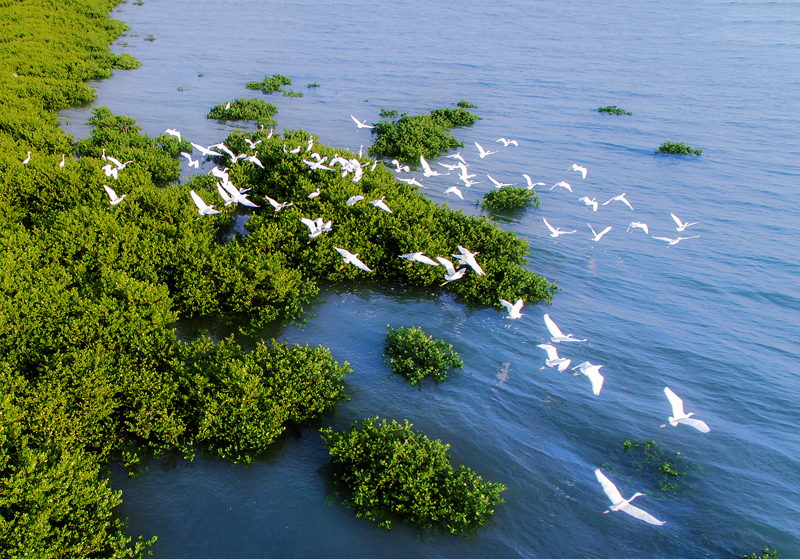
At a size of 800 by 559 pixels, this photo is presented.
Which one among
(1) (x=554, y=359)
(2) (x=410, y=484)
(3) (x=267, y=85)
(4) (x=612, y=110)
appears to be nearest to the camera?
(2) (x=410, y=484)

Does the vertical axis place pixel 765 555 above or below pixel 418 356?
below

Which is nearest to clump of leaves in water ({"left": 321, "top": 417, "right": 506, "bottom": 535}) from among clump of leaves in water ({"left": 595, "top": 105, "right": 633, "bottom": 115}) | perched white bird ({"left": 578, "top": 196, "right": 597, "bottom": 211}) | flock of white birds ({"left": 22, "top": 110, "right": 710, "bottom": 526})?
flock of white birds ({"left": 22, "top": 110, "right": 710, "bottom": 526})

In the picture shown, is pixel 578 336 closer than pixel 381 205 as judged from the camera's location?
Yes

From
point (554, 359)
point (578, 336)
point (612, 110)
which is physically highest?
point (612, 110)

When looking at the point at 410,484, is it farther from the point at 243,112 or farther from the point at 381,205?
the point at 243,112

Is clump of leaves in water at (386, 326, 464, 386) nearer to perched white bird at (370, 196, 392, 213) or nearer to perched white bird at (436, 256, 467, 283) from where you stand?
perched white bird at (436, 256, 467, 283)

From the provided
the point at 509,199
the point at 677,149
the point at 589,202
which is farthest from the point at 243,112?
the point at 677,149

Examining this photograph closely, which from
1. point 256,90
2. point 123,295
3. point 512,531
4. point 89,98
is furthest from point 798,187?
point 89,98
